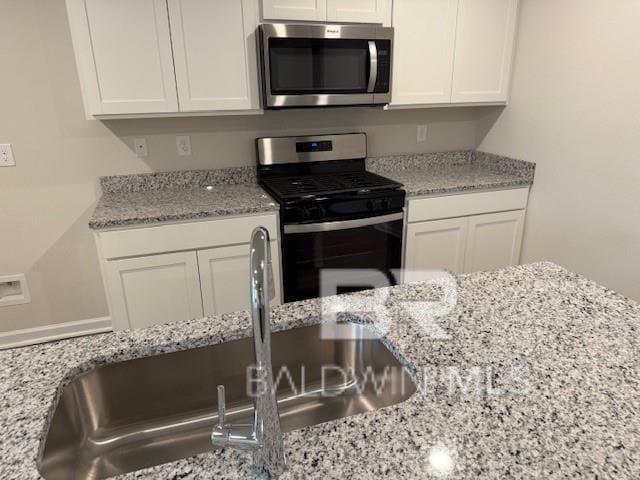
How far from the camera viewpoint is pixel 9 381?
0.87m

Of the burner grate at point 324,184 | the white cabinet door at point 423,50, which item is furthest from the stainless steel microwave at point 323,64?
the burner grate at point 324,184

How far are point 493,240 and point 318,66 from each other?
1558mm

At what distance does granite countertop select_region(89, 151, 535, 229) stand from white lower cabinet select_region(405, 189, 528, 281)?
81mm

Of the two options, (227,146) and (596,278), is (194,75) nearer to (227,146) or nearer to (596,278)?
(227,146)

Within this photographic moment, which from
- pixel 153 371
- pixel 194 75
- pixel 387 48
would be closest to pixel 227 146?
pixel 194 75

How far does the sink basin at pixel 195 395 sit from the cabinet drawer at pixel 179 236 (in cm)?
121

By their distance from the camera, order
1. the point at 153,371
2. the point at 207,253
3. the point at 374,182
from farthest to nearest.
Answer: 1. the point at 374,182
2. the point at 207,253
3. the point at 153,371

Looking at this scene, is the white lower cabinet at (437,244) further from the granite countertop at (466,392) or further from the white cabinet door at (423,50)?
the granite countertop at (466,392)

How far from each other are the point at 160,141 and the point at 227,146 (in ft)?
1.27

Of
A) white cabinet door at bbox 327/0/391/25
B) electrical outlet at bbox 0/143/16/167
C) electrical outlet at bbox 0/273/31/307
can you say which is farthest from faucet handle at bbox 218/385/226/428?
electrical outlet at bbox 0/273/31/307

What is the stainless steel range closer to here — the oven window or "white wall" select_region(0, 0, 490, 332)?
"white wall" select_region(0, 0, 490, 332)

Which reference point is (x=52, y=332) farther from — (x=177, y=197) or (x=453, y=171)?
(x=453, y=171)

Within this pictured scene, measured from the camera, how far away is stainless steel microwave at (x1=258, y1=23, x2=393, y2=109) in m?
2.17

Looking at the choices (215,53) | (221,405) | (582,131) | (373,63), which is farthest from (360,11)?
(221,405)
